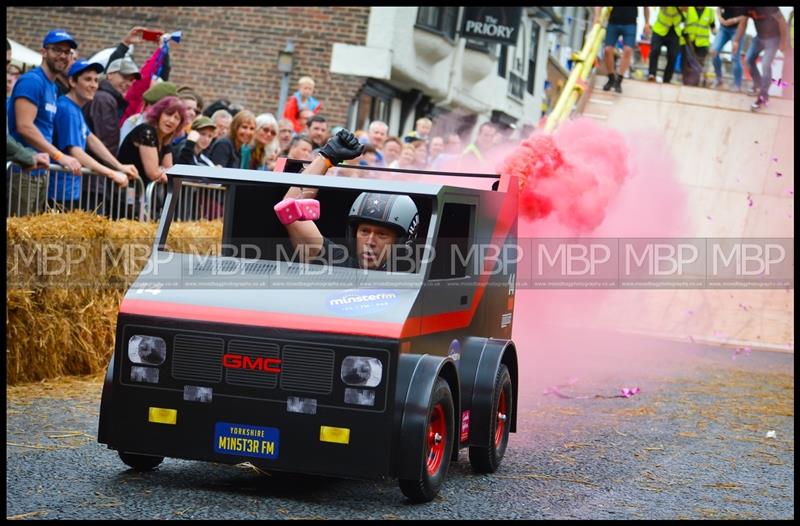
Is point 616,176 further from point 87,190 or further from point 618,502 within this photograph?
point 618,502

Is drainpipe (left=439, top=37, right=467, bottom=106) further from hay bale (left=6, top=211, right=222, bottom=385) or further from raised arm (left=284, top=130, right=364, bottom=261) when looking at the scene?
raised arm (left=284, top=130, right=364, bottom=261)

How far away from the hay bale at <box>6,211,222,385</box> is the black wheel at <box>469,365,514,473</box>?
3508 millimetres

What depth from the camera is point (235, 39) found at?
945 inches

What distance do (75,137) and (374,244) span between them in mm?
4641

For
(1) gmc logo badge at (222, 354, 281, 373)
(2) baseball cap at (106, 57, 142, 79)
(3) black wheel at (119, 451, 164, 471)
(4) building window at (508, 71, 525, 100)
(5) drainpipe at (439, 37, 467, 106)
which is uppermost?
(4) building window at (508, 71, 525, 100)

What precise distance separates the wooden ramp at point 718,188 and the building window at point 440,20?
21.6 ft

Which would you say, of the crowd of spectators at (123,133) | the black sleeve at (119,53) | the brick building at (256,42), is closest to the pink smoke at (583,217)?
the crowd of spectators at (123,133)

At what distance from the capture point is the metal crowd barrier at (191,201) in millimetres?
10828

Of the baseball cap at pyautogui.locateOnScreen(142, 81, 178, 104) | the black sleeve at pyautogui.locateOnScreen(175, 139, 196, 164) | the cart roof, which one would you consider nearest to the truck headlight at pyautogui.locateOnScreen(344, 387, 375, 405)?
the cart roof

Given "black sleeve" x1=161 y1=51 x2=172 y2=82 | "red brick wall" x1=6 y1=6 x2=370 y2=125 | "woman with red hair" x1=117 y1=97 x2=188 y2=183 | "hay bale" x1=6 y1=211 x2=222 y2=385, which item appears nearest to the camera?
"hay bale" x1=6 y1=211 x2=222 y2=385

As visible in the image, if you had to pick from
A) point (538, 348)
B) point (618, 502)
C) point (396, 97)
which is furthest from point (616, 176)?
point (396, 97)

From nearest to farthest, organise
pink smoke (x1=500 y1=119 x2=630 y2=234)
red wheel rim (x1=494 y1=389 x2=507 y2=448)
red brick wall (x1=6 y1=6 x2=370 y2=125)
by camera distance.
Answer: red wheel rim (x1=494 y1=389 x2=507 y2=448)
pink smoke (x1=500 y1=119 x2=630 y2=234)
red brick wall (x1=6 y1=6 x2=370 y2=125)

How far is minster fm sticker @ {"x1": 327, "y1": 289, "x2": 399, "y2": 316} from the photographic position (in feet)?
19.2

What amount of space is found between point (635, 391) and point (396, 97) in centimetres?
1819
